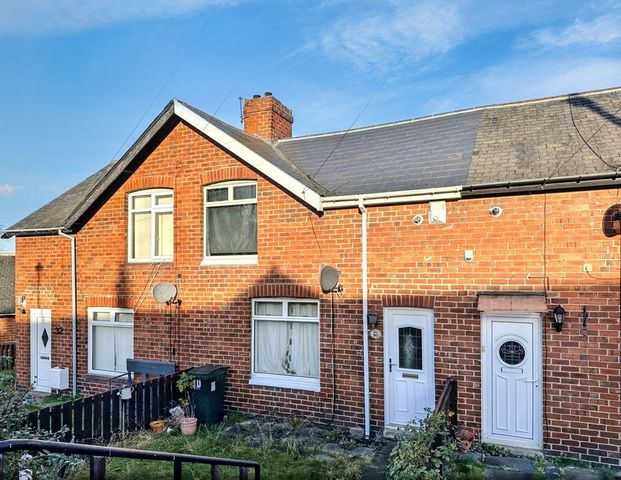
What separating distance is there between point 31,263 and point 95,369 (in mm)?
3408

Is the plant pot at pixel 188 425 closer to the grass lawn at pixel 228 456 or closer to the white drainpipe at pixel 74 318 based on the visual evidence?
the grass lawn at pixel 228 456

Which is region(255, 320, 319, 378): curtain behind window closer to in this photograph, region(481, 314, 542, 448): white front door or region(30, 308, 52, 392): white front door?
region(481, 314, 542, 448): white front door

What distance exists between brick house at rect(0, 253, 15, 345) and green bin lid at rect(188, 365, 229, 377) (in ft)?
46.0

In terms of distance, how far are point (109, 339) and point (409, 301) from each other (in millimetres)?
7416

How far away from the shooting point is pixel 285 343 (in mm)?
9281

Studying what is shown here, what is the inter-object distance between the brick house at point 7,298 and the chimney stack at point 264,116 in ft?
47.4

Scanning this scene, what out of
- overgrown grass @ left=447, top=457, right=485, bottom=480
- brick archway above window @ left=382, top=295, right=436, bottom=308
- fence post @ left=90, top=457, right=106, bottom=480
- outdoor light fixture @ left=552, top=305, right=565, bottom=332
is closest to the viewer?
fence post @ left=90, top=457, right=106, bottom=480

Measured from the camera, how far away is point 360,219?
8602mm

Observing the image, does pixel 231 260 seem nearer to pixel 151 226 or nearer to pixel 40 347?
pixel 151 226

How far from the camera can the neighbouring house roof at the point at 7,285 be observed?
20183 millimetres

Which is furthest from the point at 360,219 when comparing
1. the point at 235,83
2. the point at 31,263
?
the point at 31,263

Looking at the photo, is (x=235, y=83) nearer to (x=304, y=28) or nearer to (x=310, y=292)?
(x=304, y=28)

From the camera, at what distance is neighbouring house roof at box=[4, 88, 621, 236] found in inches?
302

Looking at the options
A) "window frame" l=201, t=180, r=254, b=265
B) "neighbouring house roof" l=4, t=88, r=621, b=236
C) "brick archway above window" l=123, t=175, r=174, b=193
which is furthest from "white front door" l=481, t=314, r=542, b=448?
"brick archway above window" l=123, t=175, r=174, b=193
